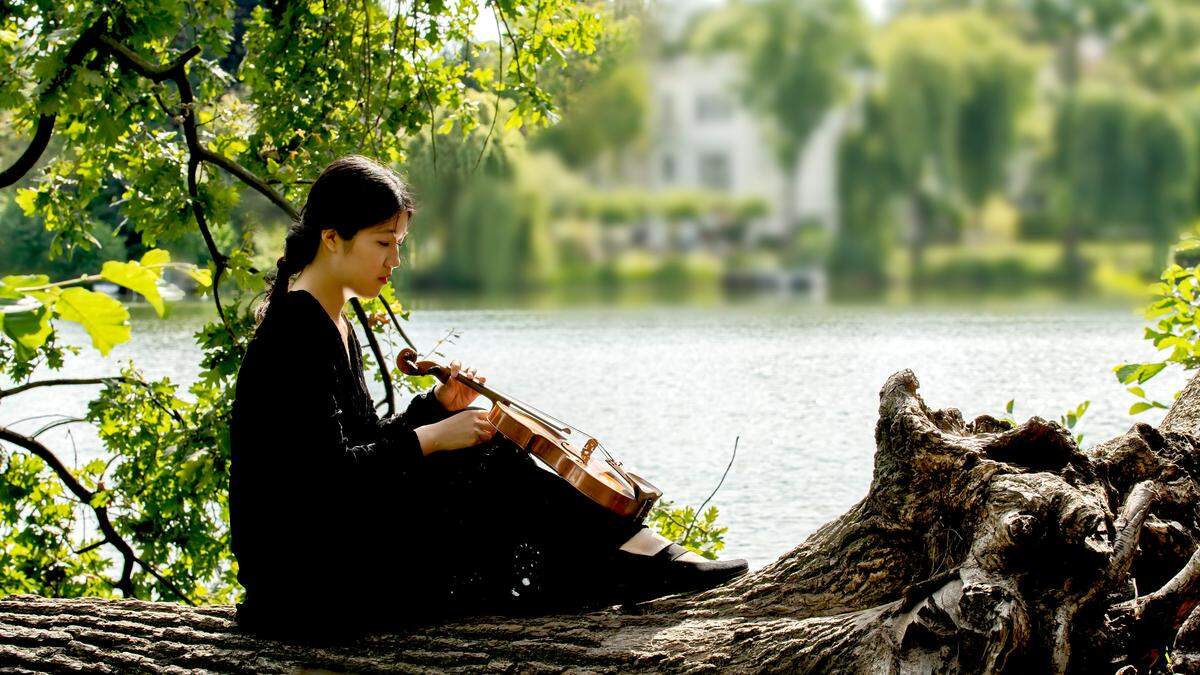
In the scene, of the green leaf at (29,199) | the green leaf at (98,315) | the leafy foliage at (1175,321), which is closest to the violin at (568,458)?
the green leaf at (98,315)

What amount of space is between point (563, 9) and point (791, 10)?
4.43m

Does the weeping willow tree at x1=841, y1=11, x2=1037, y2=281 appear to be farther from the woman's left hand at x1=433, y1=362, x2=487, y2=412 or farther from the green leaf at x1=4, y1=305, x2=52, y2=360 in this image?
the green leaf at x1=4, y1=305, x2=52, y2=360

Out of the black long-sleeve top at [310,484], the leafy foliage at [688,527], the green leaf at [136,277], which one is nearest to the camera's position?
the green leaf at [136,277]

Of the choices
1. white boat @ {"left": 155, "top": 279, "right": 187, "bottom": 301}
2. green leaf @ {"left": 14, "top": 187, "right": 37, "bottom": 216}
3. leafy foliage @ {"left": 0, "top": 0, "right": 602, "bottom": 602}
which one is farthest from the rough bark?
green leaf @ {"left": 14, "top": 187, "right": 37, "bottom": 216}

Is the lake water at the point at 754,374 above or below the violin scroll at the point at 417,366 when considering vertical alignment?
below

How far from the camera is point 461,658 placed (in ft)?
9.63

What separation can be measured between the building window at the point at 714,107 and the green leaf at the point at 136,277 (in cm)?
762

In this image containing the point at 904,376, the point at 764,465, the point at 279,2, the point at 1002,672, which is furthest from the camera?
the point at 764,465

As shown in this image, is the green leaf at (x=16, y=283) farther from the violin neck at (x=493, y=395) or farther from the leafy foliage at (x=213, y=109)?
the leafy foliage at (x=213, y=109)

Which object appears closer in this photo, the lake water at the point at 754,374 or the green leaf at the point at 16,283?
the green leaf at the point at 16,283

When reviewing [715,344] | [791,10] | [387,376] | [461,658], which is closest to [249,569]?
[461,658]

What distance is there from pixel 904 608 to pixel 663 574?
0.55 meters

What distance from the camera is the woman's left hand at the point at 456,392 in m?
3.16

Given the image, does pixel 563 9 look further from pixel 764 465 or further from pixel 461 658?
pixel 764 465
